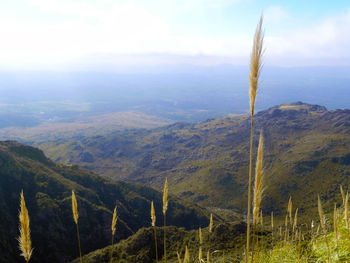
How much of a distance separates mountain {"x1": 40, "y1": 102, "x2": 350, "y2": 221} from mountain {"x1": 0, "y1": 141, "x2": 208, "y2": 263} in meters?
33.2

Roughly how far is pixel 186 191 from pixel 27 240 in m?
123

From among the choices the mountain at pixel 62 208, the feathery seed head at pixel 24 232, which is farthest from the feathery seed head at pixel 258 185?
the mountain at pixel 62 208

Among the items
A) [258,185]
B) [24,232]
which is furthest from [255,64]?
[24,232]

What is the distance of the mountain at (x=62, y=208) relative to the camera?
4175 cm

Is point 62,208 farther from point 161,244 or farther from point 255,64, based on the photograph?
point 255,64

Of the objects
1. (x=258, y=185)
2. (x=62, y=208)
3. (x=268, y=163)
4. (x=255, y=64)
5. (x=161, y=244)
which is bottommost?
(x=268, y=163)

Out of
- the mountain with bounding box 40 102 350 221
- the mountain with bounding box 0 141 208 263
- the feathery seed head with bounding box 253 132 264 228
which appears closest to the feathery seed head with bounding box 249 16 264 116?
the feathery seed head with bounding box 253 132 264 228

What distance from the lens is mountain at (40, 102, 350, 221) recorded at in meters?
105

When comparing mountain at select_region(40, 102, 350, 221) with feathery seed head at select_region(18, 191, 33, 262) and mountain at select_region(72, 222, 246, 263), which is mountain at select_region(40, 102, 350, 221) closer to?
mountain at select_region(72, 222, 246, 263)

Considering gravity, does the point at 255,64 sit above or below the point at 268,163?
above

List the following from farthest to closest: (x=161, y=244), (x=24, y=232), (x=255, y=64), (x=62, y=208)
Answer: (x=62, y=208), (x=161, y=244), (x=24, y=232), (x=255, y=64)

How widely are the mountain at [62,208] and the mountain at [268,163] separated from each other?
33.2 meters

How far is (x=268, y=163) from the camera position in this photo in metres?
111

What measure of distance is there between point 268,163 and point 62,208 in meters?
83.5
